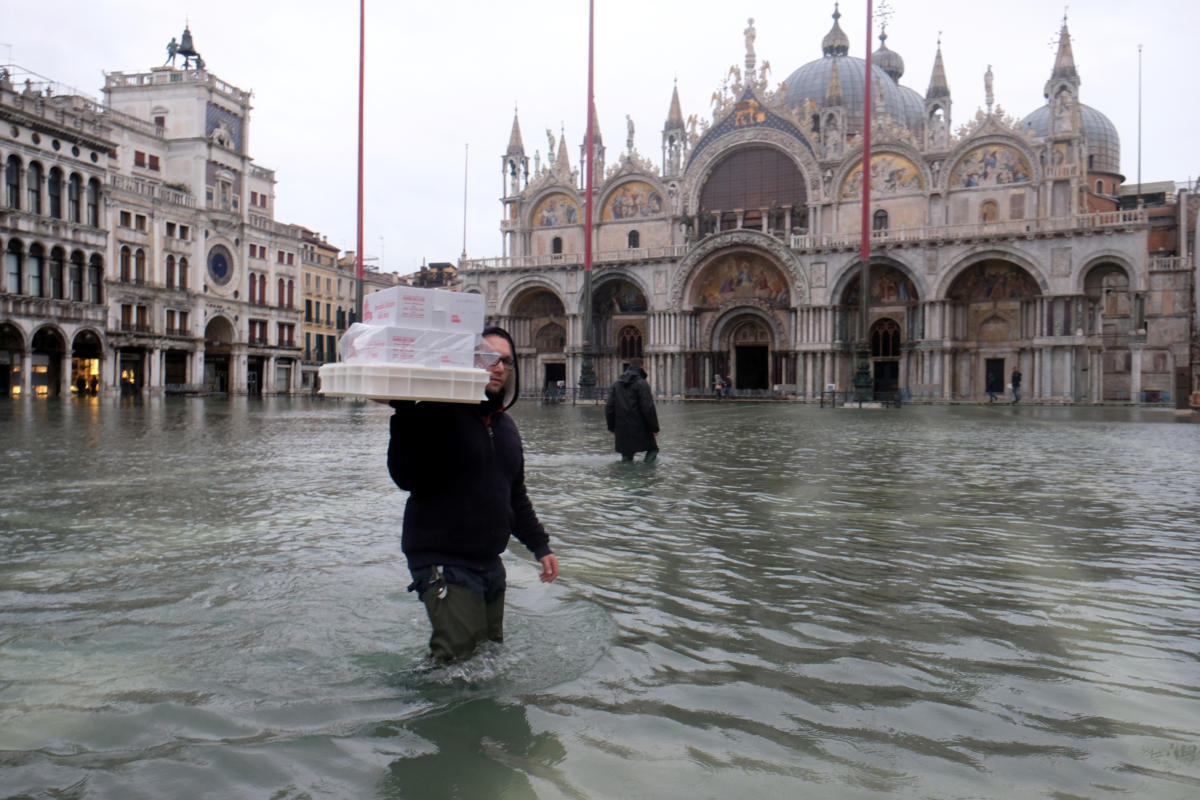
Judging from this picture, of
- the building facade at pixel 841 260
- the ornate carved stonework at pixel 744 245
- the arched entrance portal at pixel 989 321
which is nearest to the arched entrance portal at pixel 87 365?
the building facade at pixel 841 260

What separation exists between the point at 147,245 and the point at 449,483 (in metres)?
53.0

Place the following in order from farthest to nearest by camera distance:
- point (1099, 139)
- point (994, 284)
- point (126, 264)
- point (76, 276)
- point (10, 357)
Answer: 1. point (1099, 139)
2. point (126, 264)
3. point (76, 276)
4. point (994, 284)
5. point (10, 357)

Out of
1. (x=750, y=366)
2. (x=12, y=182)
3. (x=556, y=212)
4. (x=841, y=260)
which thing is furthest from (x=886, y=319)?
(x=12, y=182)

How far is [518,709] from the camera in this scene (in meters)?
3.54

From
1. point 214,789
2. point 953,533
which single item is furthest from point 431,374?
point 953,533

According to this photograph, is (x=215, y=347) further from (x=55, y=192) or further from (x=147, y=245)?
(x=55, y=192)

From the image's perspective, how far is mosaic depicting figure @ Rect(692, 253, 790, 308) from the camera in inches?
1890

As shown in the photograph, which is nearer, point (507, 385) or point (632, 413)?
point (507, 385)

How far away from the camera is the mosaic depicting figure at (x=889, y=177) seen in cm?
4481

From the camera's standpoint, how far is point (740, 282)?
4872cm

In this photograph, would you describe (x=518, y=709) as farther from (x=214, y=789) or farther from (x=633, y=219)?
(x=633, y=219)

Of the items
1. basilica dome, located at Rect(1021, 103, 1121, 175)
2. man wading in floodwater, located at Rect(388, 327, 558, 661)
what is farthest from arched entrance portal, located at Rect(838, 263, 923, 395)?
man wading in floodwater, located at Rect(388, 327, 558, 661)

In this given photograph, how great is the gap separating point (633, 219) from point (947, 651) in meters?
49.3

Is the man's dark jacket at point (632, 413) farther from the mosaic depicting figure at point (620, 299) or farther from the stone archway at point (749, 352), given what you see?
the mosaic depicting figure at point (620, 299)
